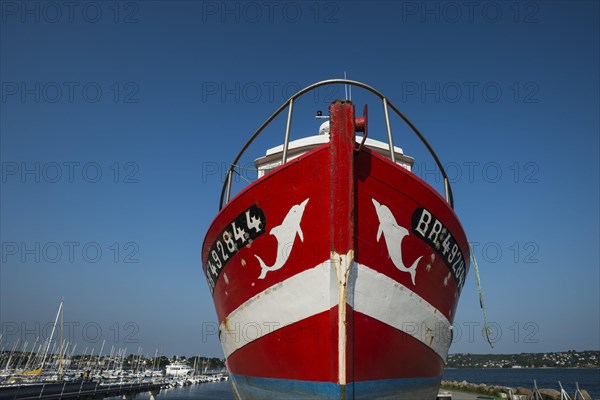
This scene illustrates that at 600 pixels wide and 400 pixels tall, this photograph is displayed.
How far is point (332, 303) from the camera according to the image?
5805 mm

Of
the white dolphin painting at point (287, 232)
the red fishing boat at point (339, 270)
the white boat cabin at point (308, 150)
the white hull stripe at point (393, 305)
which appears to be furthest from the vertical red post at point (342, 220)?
the white boat cabin at point (308, 150)

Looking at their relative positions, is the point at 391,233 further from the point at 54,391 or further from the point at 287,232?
the point at 54,391

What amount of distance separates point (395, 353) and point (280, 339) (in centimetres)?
174

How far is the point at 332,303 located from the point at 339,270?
463 millimetres

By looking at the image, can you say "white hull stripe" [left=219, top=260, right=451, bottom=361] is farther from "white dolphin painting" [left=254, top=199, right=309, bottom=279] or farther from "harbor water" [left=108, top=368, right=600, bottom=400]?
"harbor water" [left=108, top=368, right=600, bottom=400]

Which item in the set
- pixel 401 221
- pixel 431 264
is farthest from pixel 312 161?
pixel 431 264

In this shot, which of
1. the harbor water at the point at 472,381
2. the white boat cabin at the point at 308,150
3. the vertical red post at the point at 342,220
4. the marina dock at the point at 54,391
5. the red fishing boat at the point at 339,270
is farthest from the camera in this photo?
the harbor water at the point at 472,381

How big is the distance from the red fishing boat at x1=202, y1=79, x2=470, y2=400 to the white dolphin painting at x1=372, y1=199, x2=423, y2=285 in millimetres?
15

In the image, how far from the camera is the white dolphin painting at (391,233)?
20.4ft

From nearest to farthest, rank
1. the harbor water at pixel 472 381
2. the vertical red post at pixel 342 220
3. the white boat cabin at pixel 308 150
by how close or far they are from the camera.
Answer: the vertical red post at pixel 342 220 → the white boat cabin at pixel 308 150 → the harbor water at pixel 472 381

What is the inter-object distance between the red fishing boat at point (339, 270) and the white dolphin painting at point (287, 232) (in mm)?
15

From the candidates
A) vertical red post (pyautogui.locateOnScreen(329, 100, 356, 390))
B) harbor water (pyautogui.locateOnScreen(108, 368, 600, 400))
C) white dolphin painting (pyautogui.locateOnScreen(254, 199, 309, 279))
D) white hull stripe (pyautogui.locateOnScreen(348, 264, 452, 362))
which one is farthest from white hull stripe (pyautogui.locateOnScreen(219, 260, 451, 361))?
harbor water (pyautogui.locateOnScreen(108, 368, 600, 400))

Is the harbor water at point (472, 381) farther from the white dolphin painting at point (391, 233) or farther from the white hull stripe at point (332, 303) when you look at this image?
the white dolphin painting at point (391, 233)

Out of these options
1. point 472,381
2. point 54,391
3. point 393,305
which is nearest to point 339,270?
point 393,305
